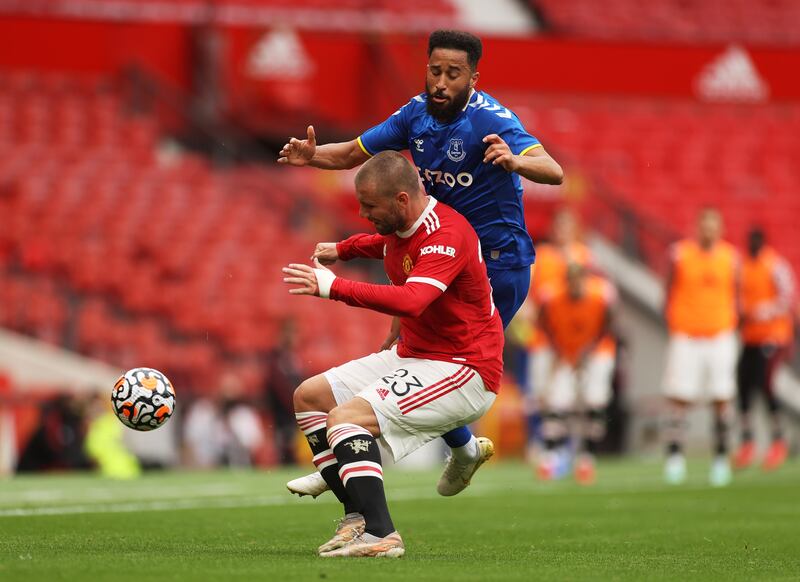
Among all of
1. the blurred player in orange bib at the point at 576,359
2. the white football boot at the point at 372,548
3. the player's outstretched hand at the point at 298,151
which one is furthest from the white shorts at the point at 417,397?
the blurred player in orange bib at the point at 576,359

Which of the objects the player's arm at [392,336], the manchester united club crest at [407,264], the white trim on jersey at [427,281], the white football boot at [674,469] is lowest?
the white football boot at [674,469]

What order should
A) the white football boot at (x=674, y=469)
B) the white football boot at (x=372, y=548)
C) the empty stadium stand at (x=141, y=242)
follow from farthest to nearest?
the empty stadium stand at (x=141, y=242), the white football boot at (x=674, y=469), the white football boot at (x=372, y=548)

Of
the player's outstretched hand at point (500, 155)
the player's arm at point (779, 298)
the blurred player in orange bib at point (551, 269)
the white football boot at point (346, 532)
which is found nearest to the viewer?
the player's outstretched hand at point (500, 155)

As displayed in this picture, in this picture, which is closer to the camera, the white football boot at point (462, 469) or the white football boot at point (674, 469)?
the white football boot at point (462, 469)

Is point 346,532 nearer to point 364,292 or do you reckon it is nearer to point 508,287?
point 364,292

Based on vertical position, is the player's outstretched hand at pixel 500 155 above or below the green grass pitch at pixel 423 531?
above

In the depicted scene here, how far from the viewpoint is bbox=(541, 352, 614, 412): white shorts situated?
51.5 feet

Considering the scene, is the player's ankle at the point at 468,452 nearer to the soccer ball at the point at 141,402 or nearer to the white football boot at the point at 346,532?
the white football boot at the point at 346,532

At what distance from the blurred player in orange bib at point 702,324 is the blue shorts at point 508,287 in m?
7.12

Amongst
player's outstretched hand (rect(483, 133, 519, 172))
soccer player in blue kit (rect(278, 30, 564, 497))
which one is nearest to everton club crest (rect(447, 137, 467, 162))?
soccer player in blue kit (rect(278, 30, 564, 497))

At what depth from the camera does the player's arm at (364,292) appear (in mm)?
7105

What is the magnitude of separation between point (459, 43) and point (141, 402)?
2513 mm

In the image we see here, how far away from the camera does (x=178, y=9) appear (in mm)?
26781

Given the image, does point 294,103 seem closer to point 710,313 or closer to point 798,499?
point 710,313
